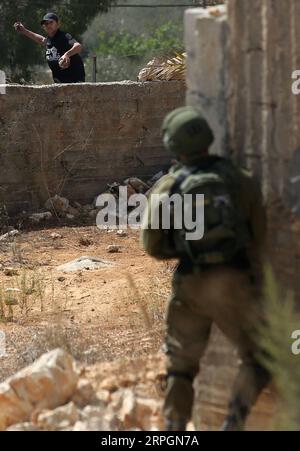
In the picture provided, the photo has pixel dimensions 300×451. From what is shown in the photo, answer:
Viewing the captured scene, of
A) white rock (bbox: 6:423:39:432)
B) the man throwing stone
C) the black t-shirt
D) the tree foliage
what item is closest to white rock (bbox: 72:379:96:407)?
white rock (bbox: 6:423:39:432)

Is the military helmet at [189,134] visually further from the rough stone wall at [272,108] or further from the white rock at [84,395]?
the white rock at [84,395]

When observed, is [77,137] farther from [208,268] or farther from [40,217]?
[208,268]

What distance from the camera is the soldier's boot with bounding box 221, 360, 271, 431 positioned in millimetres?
4668

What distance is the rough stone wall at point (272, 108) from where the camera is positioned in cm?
470

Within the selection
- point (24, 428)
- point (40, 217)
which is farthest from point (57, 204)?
point (24, 428)

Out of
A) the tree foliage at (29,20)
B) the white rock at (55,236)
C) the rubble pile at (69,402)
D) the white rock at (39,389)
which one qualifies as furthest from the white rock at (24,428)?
the tree foliage at (29,20)

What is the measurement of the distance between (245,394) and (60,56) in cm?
863

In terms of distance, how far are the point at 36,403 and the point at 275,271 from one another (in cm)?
136

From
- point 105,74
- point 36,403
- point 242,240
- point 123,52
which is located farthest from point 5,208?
point 123,52

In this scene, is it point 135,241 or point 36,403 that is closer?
point 36,403

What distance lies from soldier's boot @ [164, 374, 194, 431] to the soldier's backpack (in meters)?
0.58

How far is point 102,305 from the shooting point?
28.7 feet

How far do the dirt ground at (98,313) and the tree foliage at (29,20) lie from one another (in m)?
7.84

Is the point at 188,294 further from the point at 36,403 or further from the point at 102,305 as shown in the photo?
the point at 102,305
